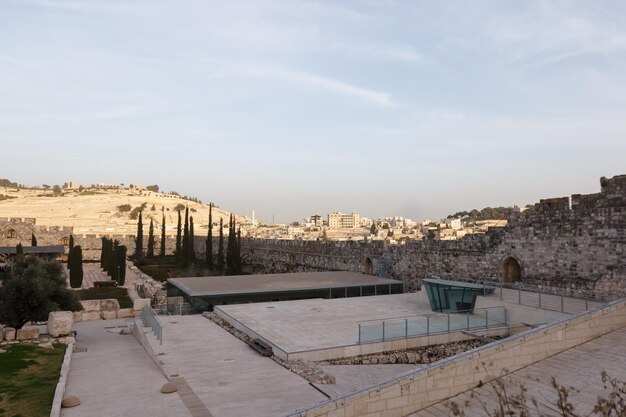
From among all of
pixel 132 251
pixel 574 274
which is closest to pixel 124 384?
pixel 574 274

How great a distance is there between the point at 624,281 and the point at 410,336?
7.38 metres

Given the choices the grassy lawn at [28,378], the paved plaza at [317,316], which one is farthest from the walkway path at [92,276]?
the grassy lawn at [28,378]

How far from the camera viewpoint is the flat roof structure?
2047cm

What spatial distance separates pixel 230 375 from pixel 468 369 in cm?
556

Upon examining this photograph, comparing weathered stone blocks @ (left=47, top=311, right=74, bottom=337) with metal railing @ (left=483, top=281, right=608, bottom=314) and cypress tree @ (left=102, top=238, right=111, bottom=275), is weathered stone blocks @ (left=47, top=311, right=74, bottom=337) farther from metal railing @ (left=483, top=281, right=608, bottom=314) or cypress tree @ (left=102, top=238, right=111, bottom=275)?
cypress tree @ (left=102, top=238, right=111, bottom=275)

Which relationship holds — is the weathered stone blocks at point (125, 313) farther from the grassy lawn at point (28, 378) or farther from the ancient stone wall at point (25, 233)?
the ancient stone wall at point (25, 233)

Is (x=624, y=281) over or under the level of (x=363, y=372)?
over

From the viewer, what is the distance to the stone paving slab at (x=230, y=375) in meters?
9.58

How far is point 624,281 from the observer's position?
50.0 ft

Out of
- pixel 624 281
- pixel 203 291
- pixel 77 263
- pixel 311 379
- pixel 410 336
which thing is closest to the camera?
pixel 311 379

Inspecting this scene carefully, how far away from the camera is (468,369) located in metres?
8.80

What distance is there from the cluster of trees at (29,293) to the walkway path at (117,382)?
69.3 inches

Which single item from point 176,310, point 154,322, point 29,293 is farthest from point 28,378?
point 176,310

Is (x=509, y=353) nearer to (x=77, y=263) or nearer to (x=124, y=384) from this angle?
(x=124, y=384)
